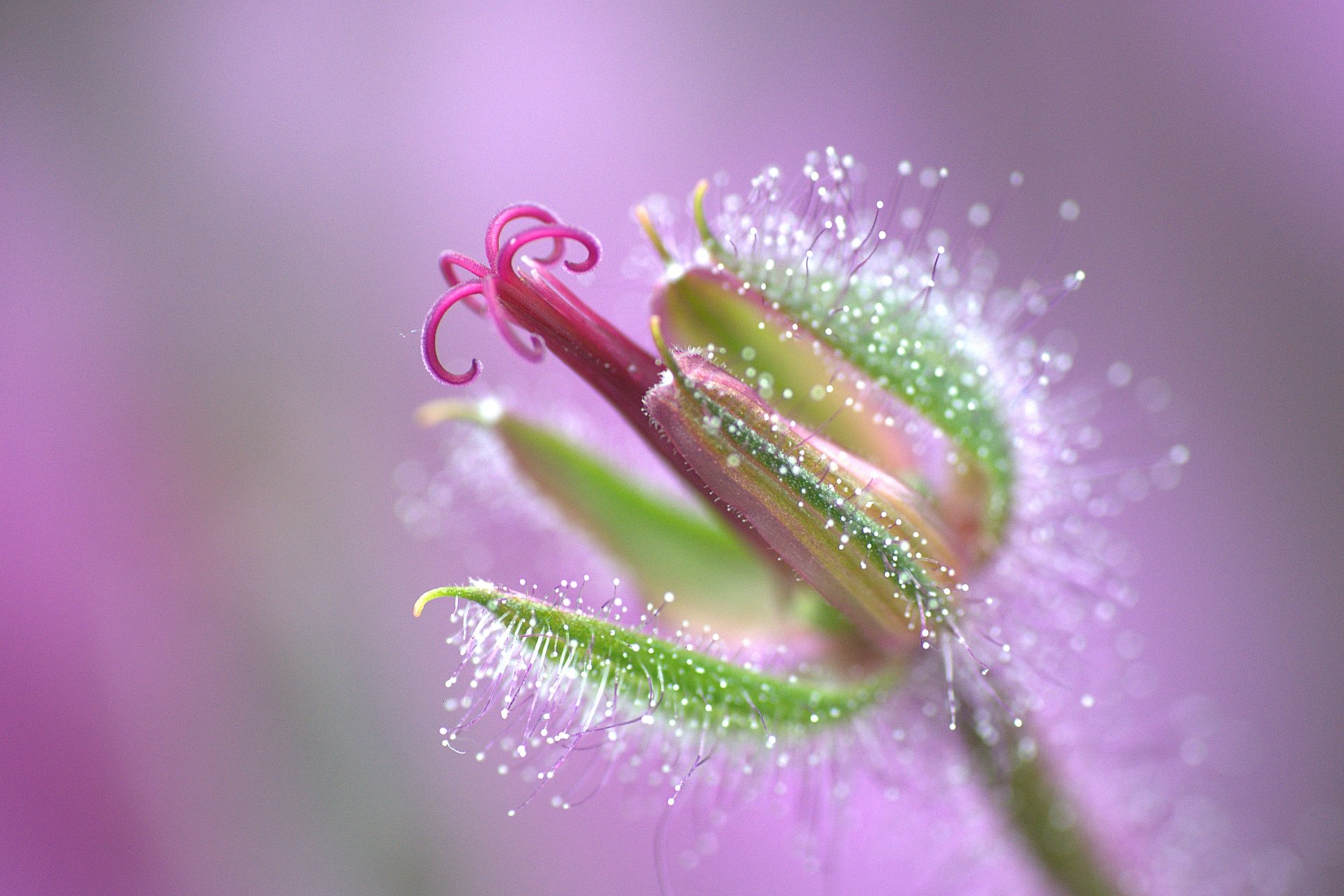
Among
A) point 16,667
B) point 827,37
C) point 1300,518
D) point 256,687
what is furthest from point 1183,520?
point 16,667

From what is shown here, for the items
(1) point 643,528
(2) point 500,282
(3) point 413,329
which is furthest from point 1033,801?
(3) point 413,329

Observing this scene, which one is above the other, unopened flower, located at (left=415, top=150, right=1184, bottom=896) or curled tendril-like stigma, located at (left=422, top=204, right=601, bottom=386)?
curled tendril-like stigma, located at (left=422, top=204, right=601, bottom=386)

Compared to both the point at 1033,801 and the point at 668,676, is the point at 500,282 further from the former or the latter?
the point at 1033,801

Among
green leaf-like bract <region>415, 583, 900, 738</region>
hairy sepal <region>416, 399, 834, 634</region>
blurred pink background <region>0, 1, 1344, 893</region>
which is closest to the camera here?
green leaf-like bract <region>415, 583, 900, 738</region>

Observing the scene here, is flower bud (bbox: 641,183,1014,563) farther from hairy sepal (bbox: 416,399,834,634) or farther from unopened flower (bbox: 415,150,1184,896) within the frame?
hairy sepal (bbox: 416,399,834,634)

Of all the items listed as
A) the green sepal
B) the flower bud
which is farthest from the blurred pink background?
the flower bud

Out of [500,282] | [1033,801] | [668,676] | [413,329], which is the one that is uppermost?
[413,329]
